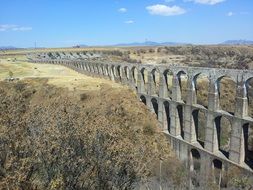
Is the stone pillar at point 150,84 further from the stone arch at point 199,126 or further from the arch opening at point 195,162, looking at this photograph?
the arch opening at point 195,162

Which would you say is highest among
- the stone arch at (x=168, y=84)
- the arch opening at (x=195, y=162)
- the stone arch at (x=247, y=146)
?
the stone arch at (x=168, y=84)

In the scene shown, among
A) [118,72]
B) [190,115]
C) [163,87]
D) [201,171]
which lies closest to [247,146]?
[201,171]

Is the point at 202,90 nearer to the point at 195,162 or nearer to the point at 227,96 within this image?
the point at 227,96

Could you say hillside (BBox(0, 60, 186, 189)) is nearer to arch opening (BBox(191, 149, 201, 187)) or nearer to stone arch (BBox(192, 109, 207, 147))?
arch opening (BBox(191, 149, 201, 187))

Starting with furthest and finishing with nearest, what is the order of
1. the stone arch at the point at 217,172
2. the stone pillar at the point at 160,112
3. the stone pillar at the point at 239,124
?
1. the stone pillar at the point at 160,112
2. the stone arch at the point at 217,172
3. the stone pillar at the point at 239,124

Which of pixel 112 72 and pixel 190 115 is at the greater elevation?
pixel 112 72

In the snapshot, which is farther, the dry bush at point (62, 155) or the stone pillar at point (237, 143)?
the stone pillar at point (237, 143)

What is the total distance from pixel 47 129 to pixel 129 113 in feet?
115

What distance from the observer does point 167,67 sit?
56969 mm

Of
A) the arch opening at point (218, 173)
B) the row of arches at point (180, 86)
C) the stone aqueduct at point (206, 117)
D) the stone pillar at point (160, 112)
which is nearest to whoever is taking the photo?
the stone aqueduct at point (206, 117)

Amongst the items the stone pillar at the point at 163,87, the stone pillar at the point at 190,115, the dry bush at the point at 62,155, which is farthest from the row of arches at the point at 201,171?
the dry bush at the point at 62,155

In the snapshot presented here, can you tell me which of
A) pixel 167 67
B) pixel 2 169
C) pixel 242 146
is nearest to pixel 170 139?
pixel 167 67

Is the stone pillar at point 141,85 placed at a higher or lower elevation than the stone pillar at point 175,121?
higher

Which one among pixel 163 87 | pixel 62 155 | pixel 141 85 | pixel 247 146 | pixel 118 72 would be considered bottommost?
pixel 247 146
